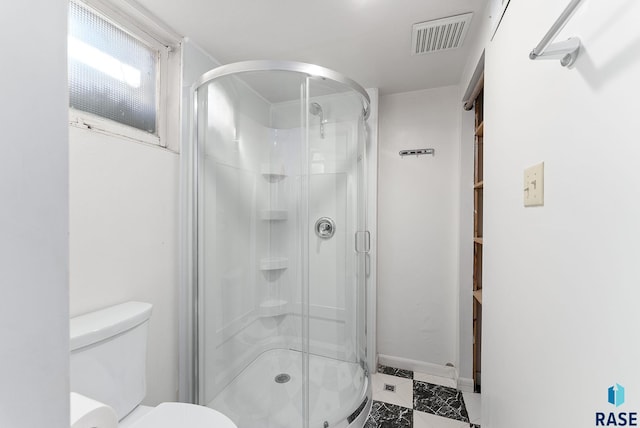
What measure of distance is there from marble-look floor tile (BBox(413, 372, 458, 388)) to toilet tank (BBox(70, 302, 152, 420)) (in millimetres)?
1808

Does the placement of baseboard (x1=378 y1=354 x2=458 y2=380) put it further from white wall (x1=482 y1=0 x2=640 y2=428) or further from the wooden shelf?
white wall (x1=482 y1=0 x2=640 y2=428)

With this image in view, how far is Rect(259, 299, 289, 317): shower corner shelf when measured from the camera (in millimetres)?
1774

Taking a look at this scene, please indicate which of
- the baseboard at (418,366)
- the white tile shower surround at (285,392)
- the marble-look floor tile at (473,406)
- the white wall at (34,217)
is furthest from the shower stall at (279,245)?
the white wall at (34,217)

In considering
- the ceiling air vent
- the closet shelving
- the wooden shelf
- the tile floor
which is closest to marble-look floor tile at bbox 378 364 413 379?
the tile floor

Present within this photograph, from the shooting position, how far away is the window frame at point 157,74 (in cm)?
115

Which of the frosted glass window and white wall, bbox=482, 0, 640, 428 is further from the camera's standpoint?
the frosted glass window

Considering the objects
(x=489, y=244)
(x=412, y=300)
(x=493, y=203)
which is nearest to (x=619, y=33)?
(x=493, y=203)

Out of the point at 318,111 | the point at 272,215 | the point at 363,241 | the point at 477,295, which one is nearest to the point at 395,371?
the point at 477,295

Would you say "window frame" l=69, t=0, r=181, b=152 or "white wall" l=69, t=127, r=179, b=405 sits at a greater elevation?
"window frame" l=69, t=0, r=181, b=152

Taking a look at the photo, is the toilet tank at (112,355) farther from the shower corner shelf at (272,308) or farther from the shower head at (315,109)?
the shower head at (315,109)

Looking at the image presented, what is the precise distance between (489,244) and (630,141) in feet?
2.47

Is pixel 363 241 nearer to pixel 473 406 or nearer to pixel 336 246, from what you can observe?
pixel 336 246

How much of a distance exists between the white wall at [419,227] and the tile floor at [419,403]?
0.17 m

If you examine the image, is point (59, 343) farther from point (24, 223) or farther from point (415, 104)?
point (415, 104)
